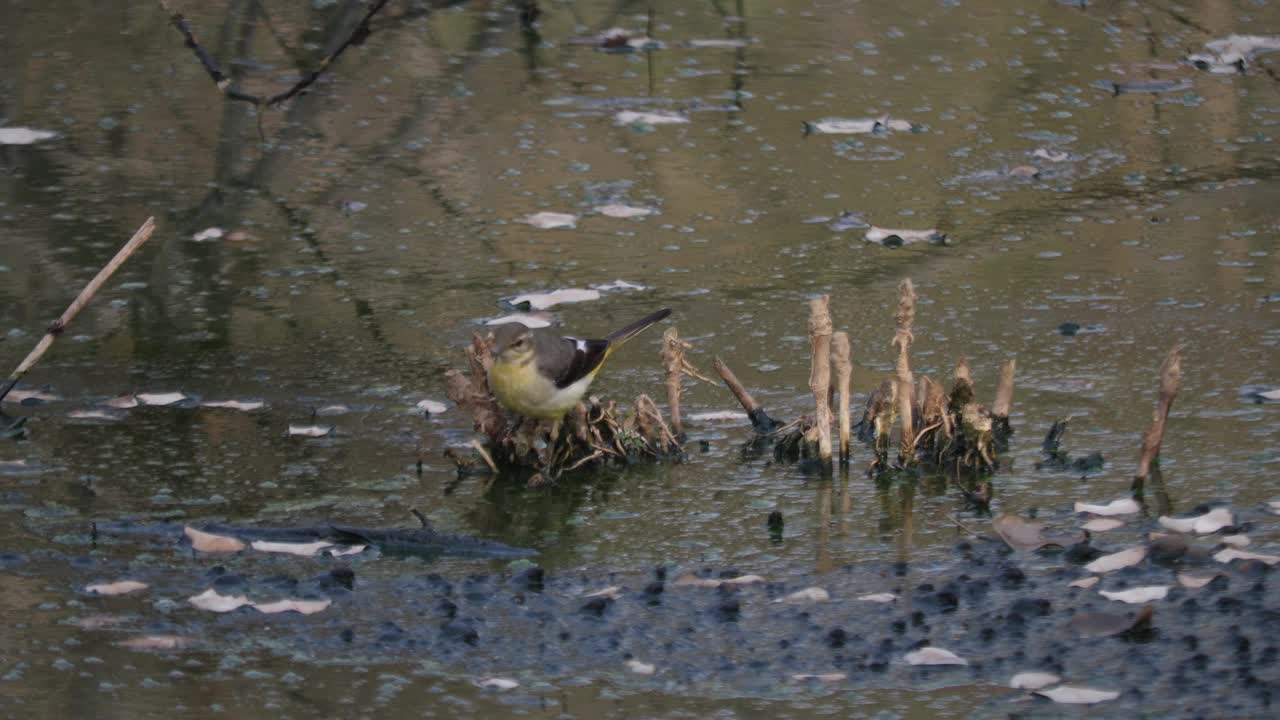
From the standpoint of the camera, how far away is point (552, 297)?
674 cm

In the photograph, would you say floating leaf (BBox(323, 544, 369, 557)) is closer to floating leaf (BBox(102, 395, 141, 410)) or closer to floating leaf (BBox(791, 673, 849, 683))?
floating leaf (BBox(791, 673, 849, 683))

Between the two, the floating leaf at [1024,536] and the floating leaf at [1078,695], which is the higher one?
the floating leaf at [1078,695]

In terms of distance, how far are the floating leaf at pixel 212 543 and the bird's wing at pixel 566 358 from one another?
0.98 m

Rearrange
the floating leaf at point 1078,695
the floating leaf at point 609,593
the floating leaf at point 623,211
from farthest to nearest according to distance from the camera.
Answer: the floating leaf at point 623,211 < the floating leaf at point 609,593 < the floating leaf at point 1078,695

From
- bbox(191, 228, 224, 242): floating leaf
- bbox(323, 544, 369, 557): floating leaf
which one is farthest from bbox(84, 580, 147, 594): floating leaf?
bbox(191, 228, 224, 242): floating leaf


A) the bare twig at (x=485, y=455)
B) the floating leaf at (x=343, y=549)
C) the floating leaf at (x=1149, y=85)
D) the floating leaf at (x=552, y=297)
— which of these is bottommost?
the floating leaf at (x=1149, y=85)

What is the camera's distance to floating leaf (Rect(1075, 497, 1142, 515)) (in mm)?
4734

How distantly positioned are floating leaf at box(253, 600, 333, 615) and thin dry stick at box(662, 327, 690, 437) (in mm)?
1431

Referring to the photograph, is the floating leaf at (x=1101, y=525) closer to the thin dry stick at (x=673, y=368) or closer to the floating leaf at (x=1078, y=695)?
the floating leaf at (x=1078, y=695)

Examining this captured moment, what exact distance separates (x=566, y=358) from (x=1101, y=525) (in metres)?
1.58

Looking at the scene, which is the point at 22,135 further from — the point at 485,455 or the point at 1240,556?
the point at 1240,556

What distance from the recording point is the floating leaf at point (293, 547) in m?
4.59

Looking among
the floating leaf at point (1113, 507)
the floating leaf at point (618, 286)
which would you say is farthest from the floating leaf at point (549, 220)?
the floating leaf at point (1113, 507)

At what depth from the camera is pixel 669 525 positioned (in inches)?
189
